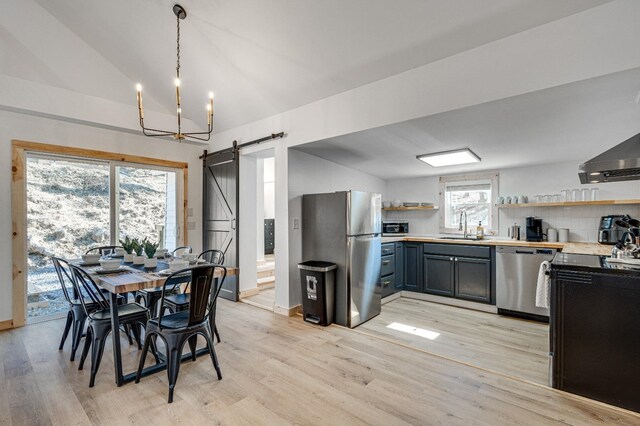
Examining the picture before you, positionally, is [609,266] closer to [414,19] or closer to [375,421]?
[375,421]

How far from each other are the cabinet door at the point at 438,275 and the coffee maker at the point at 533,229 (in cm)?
111

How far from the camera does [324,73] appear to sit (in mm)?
3023

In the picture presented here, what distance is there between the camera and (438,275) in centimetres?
432

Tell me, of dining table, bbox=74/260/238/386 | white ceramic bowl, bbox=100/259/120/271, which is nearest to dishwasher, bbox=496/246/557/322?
dining table, bbox=74/260/238/386

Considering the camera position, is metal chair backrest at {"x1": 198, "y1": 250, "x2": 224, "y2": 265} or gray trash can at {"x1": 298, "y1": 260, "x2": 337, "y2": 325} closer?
metal chair backrest at {"x1": 198, "y1": 250, "x2": 224, "y2": 265}

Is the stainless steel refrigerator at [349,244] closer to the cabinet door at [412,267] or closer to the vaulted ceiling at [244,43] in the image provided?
the cabinet door at [412,267]

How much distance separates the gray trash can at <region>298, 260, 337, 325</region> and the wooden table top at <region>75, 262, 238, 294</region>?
4.10ft

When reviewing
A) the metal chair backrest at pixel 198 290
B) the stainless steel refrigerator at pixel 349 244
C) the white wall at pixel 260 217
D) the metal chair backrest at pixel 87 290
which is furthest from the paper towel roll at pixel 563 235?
the metal chair backrest at pixel 87 290

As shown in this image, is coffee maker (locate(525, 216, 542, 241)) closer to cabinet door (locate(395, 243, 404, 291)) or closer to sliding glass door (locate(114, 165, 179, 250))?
cabinet door (locate(395, 243, 404, 291))

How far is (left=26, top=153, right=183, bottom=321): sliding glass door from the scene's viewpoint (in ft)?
11.9

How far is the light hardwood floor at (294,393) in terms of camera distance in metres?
1.86

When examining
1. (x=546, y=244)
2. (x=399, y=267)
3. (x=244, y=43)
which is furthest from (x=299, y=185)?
(x=546, y=244)

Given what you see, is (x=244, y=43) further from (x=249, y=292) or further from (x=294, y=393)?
(x=249, y=292)

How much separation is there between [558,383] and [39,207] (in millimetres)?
5534
